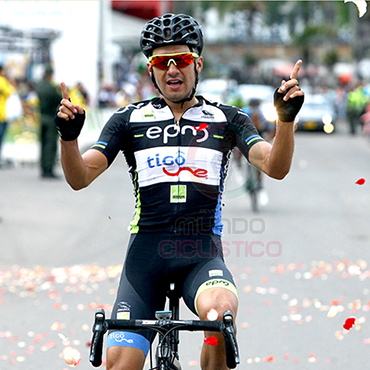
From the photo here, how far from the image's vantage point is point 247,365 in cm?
577

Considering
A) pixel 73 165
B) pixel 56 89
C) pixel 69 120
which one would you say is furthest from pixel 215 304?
pixel 56 89

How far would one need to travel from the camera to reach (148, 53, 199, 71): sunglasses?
3861mm

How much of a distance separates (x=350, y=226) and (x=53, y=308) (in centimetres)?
587

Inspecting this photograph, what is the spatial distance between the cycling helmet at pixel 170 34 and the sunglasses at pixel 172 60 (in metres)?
0.06

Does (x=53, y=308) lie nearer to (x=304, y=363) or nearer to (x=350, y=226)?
(x=304, y=363)

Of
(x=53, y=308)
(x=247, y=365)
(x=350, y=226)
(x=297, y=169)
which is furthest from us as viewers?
(x=297, y=169)

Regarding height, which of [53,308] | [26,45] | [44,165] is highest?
[26,45]

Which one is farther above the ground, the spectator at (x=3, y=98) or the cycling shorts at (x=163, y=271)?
the spectator at (x=3, y=98)

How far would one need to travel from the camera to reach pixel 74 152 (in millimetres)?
3613

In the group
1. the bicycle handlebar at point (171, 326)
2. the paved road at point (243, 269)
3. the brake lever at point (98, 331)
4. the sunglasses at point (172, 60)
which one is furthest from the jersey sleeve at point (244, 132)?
the paved road at point (243, 269)

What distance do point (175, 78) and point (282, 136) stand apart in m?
0.63

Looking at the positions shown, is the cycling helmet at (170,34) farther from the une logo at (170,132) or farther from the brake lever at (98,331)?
the brake lever at (98,331)

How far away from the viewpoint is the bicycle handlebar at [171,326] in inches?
124

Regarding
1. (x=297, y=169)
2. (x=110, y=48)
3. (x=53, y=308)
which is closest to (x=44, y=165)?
(x=297, y=169)
